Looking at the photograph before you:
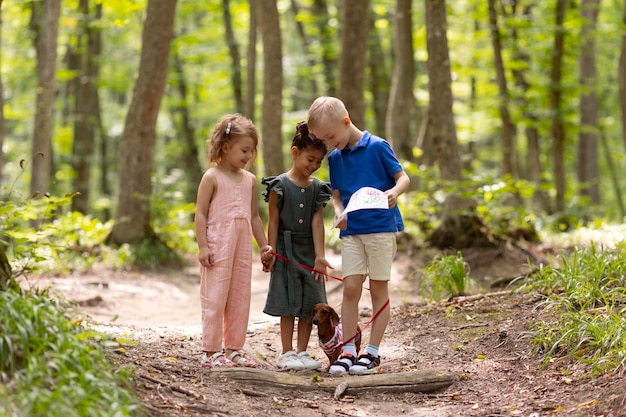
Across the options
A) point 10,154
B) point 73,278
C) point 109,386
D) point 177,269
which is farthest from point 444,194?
point 10,154

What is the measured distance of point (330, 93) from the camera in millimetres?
21656

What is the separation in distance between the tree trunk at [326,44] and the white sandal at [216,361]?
53.3ft

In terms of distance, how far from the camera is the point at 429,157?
50.5 ft

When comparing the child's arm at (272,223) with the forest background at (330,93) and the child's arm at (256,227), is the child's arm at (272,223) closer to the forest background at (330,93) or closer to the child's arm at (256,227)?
the child's arm at (256,227)

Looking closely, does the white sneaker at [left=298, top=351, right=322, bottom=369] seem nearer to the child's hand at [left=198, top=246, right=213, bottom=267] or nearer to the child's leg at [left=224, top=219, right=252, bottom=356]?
the child's leg at [left=224, top=219, right=252, bottom=356]

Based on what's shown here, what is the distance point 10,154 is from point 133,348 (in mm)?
21711

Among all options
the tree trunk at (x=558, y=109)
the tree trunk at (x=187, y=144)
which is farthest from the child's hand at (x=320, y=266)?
the tree trunk at (x=187, y=144)

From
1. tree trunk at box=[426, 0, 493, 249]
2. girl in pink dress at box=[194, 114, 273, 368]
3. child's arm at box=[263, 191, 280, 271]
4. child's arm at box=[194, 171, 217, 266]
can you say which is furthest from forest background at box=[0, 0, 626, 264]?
child's arm at box=[263, 191, 280, 271]

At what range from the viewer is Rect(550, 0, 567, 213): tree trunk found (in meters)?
17.0

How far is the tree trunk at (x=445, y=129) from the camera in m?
10.3

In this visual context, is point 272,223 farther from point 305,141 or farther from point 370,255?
point 370,255

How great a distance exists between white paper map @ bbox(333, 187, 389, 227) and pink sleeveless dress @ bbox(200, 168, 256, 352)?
0.74 meters

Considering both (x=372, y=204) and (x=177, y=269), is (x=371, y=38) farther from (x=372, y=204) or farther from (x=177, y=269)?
(x=372, y=204)

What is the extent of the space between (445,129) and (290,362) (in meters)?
6.04
